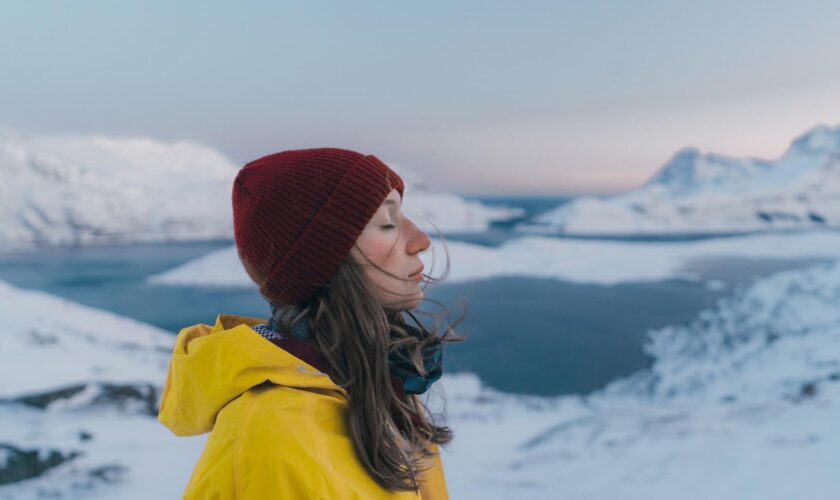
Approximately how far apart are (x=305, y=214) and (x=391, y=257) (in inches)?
7.0

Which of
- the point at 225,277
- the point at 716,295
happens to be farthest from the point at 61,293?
the point at 716,295

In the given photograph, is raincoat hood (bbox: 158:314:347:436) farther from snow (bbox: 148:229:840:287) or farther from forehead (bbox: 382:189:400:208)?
snow (bbox: 148:229:840:287)

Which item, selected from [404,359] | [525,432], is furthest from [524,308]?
[404,359]

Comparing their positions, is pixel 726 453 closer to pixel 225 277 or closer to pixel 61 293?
pixel 225 277

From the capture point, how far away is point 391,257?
94 centimetres

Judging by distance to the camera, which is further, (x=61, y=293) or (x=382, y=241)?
(x=61, y=293)

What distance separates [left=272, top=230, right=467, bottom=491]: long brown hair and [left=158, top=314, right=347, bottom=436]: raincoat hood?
7 centimetres

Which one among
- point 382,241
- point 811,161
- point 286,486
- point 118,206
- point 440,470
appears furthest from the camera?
point 811,161

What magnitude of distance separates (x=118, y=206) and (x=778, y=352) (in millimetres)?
54617

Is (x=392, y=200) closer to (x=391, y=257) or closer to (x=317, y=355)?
(x=391, y=257)

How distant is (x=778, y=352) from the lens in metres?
6.55

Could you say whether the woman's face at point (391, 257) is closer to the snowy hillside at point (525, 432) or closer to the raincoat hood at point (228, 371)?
the raincoat hood at point (228, 371)

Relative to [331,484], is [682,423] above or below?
below

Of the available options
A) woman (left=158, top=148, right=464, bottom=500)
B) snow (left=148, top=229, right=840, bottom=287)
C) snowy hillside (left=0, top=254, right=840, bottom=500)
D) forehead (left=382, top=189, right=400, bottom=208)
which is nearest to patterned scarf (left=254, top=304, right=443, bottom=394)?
woman (left=158, top=148, right=464, bottom=500)
